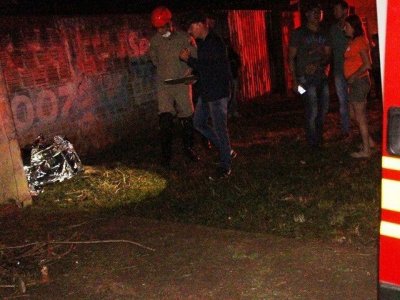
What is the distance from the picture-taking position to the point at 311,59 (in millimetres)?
7031

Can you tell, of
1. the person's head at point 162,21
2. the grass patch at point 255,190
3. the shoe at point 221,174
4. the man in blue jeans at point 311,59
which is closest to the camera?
the grass patch at point 255,190

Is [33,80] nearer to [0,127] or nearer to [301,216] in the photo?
[0,127]

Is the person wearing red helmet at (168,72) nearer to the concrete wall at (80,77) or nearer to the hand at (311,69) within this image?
the hand at (311,69)

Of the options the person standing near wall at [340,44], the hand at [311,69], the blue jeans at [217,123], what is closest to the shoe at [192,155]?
the blue jeans at [217,123]

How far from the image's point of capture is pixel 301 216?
4.98 metres

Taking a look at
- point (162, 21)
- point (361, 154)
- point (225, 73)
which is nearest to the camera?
point (225, 73)

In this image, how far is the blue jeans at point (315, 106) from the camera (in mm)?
7191

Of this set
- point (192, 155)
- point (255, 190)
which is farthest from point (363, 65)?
point (192, 155)

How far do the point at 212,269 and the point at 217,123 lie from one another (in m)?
2.66

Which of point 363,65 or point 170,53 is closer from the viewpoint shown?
point 363,65

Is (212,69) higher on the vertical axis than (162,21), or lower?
lower

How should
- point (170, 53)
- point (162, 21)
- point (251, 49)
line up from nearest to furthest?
point (170, 53)
point (162, 21)
point (251, 49)

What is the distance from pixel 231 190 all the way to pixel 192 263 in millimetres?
1885

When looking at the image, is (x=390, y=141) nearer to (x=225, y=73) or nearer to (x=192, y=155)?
(x=225, y=73)
